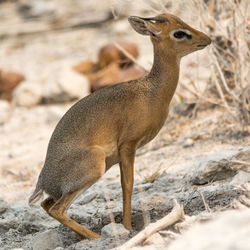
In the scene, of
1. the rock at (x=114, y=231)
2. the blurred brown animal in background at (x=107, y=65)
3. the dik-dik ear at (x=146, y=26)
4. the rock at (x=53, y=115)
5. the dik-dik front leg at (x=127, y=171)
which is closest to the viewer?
the rock at (x=114, y=231)

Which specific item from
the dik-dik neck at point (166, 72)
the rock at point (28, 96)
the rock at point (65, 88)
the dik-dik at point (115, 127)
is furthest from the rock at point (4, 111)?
the dik-dik neck at point (166, 72)

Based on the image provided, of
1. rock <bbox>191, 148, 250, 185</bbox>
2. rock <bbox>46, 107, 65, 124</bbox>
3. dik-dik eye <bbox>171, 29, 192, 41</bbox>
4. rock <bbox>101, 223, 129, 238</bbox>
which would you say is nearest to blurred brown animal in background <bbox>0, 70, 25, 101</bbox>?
rock <bbox>46, 107, 65, 124</bbox>

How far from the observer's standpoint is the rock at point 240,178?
4840 millimetres

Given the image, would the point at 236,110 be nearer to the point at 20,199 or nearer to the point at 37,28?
the point at 20,199

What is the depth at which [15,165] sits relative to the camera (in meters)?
7.84

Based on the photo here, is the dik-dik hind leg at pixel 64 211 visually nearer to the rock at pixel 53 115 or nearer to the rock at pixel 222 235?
the rock at pixel 222 235

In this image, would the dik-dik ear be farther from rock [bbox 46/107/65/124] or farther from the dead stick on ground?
rock [bbox 46/107/65/124]

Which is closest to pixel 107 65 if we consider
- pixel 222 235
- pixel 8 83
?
pixel 8 83

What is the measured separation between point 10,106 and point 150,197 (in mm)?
6918

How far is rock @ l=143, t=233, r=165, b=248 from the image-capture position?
3.95 meters

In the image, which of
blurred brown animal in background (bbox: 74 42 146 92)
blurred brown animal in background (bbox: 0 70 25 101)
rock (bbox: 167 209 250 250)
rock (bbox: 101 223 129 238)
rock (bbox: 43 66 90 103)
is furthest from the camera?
blurred brown animal in background (bbox: 0 70 25 101)

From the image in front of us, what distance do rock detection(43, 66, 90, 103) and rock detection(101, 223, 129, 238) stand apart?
6.78 metres

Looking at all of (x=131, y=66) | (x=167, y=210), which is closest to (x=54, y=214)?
(x=167, y=210)

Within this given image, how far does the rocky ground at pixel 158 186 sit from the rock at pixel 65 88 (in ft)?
0.19
